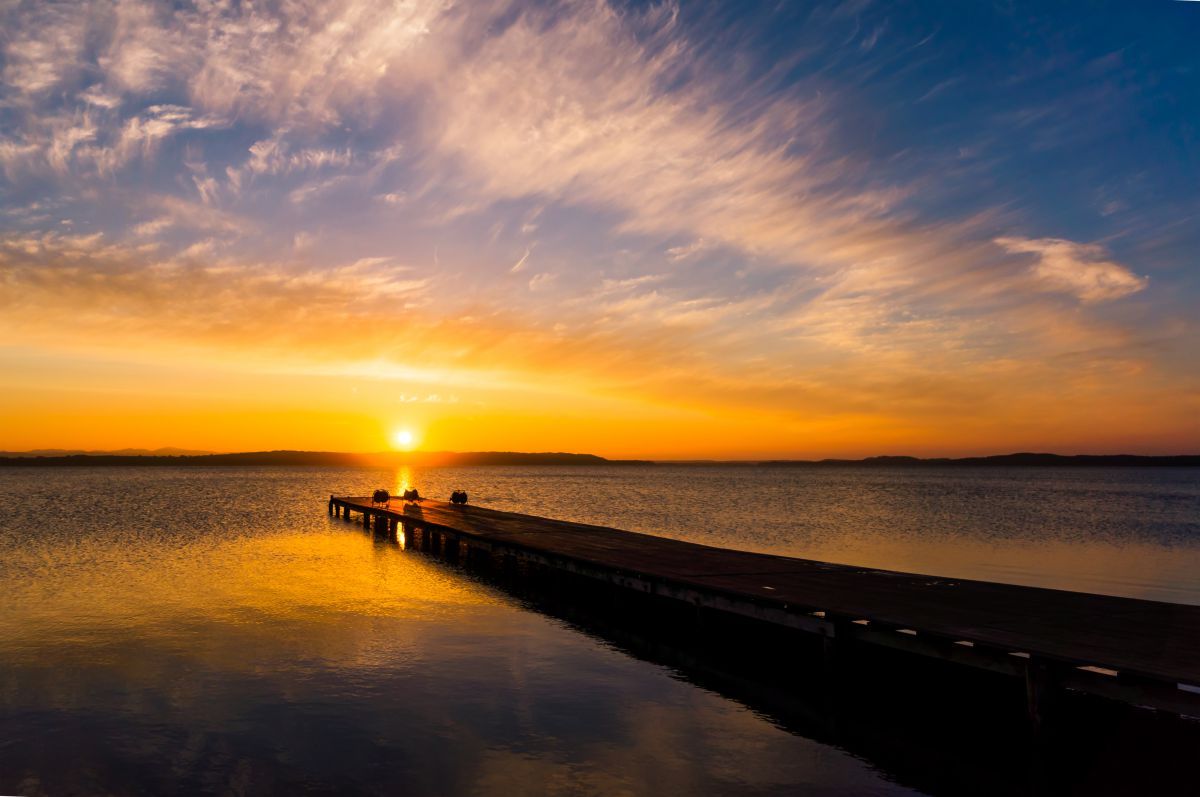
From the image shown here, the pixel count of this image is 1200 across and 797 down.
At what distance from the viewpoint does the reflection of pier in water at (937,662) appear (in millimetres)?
10180

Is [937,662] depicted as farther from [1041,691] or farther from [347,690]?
[347,690]

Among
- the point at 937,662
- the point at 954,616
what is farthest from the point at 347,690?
the point at 937,662

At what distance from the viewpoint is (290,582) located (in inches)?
1016

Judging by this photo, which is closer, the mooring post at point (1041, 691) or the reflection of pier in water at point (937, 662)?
the reflection of pier in water at point (937, 662)

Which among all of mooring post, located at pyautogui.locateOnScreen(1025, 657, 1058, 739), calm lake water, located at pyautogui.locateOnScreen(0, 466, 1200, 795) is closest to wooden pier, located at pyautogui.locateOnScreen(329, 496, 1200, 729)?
mooring post, located at pyautogui.locateOnScreen(1025, 657, 1058, 739)

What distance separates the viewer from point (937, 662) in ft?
47.4

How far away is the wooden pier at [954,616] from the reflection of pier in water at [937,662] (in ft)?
0.09

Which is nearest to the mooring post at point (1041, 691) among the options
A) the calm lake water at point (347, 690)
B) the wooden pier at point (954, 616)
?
the wooden pier at point (954, 616)

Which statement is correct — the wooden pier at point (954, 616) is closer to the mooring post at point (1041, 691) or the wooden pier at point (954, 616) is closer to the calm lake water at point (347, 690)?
the mooring post at point (1041, 691)

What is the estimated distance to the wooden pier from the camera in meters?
9.93

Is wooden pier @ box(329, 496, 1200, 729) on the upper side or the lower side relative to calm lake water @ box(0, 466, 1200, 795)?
upper

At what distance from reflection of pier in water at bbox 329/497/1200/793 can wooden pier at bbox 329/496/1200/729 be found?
28 millimetres

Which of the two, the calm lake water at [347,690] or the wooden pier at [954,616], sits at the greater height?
the wooden pier at [954,616]

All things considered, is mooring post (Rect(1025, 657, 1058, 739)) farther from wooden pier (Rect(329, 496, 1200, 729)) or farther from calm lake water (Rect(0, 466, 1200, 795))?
calm lake water (Rect(0, 466, 1200, 795))
